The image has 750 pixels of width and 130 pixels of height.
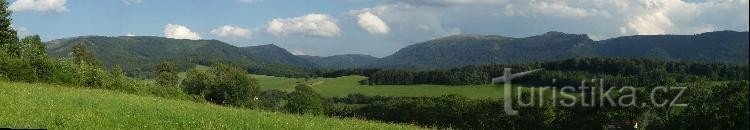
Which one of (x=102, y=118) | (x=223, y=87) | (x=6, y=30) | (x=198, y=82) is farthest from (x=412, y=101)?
(x=102, y=118)

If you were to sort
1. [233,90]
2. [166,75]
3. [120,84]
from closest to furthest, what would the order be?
[120,84]
[233,90]
[166,75]

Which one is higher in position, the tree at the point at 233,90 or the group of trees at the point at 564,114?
the tree at the point at 233,90

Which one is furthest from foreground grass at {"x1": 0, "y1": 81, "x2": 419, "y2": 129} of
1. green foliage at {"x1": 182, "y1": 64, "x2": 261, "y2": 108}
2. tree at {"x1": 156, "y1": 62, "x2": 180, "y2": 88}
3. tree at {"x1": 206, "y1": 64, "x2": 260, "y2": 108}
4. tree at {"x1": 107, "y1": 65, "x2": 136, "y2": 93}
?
tree at {"x1": 156, "y1": 62, "x2": 180, "y2": 88}

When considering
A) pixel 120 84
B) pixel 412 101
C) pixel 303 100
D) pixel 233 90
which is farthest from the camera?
pixel 412 101

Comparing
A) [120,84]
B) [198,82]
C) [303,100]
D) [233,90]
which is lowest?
[303,100]

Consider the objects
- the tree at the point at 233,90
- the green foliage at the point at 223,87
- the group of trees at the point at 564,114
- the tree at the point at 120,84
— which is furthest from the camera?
the green foliage at the point at 223,87

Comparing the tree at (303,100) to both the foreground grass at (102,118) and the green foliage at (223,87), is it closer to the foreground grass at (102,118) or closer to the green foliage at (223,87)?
the green foliage at (223,87)

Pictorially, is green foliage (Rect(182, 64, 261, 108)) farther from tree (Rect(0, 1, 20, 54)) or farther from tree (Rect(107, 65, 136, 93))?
tree (Rect(107, 65, 136, 93))

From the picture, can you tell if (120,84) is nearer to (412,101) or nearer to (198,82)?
(198,82)

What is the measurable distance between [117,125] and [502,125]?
82989 mm

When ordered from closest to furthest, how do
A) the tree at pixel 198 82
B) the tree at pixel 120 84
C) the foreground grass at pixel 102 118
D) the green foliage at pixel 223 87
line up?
the foreground grass at pixel 102 118, the tree at pixel 120 84, the green foliage at pixel 223 87, the tree at pixel 198 82

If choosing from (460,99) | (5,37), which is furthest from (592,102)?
(5,37)

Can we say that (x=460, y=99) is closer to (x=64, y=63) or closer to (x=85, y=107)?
(x=64, y=63)

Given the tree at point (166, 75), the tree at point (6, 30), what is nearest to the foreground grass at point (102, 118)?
the tree at point (6, 30)
